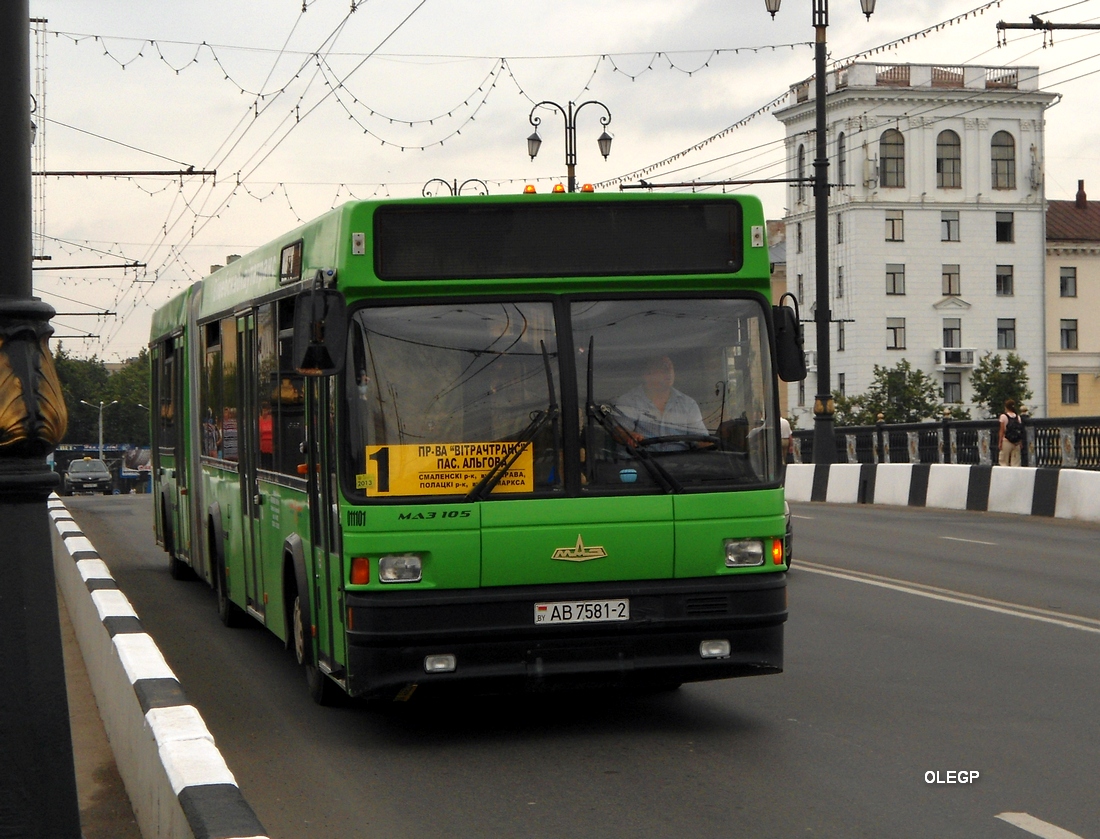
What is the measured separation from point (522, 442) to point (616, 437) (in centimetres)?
45

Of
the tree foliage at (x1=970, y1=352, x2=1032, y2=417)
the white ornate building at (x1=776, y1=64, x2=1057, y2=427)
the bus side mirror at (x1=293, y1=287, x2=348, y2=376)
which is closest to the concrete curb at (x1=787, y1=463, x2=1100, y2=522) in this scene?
the bus side mirror at (x1=293, y1=287, x2=348, y2=376)

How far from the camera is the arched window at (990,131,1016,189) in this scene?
85.9 metres

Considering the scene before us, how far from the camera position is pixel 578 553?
7758 millimetres

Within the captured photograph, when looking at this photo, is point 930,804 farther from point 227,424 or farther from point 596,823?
point 227,424

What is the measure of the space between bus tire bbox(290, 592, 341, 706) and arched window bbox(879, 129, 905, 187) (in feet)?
255

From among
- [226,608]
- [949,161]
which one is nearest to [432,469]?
[226,608]

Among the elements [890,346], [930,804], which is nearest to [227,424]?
[930,804]

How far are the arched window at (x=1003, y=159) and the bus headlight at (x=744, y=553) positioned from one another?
Result: 82.1 meters

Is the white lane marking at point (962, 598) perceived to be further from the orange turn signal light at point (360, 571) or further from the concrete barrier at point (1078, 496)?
the concrete barrier at point (1078, 496)

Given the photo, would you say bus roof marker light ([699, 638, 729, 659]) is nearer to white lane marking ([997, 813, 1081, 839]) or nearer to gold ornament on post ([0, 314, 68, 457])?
white lane marking ([997, 813, 1081, 839])

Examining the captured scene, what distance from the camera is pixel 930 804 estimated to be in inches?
251

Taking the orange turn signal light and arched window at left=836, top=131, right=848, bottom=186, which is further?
arched window at left=836, top=131, right=848, bottom=186

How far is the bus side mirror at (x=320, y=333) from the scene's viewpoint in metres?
7.52

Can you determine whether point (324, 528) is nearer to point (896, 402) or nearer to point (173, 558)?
point (173, 558)
